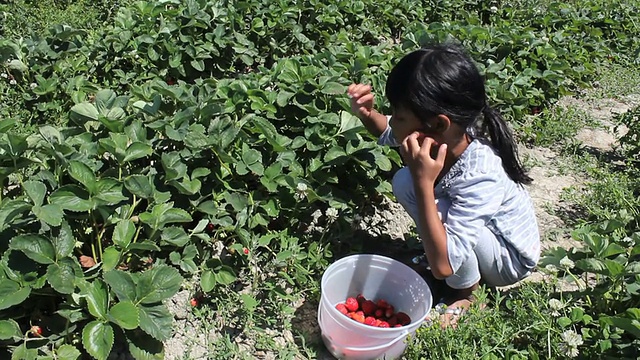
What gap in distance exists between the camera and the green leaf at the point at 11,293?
201 centimetres

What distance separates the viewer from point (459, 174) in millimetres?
2369

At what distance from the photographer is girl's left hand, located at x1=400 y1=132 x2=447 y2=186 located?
2109 millimetres

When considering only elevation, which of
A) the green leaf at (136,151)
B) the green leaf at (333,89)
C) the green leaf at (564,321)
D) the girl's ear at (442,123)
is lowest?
the green leaf at (564,321)

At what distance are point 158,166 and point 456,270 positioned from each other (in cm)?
140

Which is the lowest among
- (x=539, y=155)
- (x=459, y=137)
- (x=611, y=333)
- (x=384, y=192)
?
(x=539, y=155)

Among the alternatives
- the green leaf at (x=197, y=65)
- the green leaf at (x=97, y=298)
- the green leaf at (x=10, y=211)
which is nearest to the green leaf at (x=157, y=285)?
the green leaf at (x=97, y=298)

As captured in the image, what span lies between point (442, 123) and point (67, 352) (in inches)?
60.0

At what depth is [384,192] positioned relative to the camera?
9.77ft

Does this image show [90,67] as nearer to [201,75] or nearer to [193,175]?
[201,75]

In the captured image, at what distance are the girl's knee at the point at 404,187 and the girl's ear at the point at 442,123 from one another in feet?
1.32

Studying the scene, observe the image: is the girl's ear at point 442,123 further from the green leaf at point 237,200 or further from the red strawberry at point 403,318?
the green leaf at point 237,200

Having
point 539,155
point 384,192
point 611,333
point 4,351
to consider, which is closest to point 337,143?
point 384,192

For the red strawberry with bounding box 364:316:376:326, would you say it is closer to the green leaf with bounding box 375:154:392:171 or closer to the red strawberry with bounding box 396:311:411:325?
the red strawberry with bounding box 396:311:411:325

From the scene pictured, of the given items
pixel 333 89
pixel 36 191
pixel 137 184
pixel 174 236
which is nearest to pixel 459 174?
pixel 333 89
